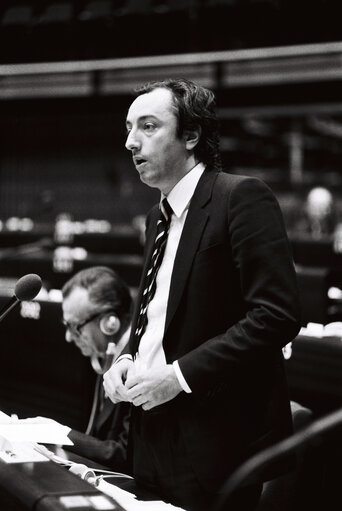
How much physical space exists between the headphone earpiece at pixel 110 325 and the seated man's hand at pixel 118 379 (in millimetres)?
665

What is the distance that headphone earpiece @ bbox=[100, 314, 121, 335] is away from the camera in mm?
2223

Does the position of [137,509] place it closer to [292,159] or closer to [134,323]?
[134,323]

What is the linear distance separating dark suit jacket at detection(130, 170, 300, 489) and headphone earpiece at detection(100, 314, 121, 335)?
757mm

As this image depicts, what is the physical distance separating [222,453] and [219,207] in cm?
50

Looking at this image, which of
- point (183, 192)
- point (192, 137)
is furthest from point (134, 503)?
point (192, 137)

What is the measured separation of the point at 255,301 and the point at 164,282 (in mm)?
243

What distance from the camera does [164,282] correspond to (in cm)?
154

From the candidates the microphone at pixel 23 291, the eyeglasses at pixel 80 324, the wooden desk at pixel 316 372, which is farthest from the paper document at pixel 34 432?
the wooden desk at pixel 316 372

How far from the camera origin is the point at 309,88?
24.5ft

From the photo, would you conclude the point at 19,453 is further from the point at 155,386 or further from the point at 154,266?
the point at 154,266

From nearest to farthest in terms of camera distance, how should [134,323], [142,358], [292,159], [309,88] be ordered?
[142,358] → [134,323] → [309,88] → [292,159]

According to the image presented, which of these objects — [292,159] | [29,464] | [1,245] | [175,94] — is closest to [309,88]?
[1,245]

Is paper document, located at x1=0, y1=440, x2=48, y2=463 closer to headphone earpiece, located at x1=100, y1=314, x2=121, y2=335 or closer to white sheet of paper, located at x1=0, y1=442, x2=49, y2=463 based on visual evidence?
white sheet of paper, located at x1=0, y1=442, x2=49, y2=463

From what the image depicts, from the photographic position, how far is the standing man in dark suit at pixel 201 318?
4.54 feet
